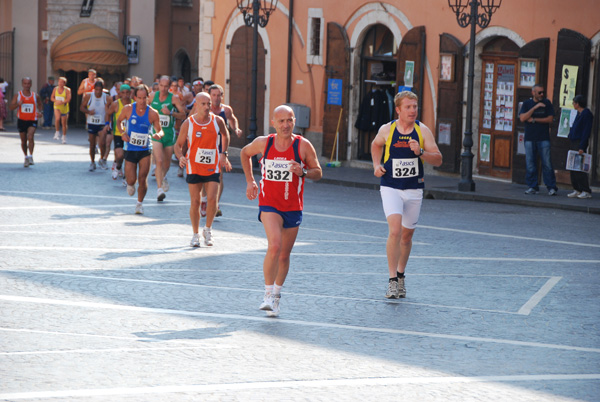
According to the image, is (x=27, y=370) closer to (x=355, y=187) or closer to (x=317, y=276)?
(x=317, y=276)

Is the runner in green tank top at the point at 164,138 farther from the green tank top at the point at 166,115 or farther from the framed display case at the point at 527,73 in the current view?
the framed display case at the point at 527,73

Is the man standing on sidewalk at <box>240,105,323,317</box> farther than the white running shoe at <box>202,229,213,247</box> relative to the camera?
No

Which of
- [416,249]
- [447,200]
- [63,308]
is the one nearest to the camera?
[63,308]

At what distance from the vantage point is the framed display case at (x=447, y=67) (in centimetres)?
2298

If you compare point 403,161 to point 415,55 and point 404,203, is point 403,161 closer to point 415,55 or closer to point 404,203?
point 404,203

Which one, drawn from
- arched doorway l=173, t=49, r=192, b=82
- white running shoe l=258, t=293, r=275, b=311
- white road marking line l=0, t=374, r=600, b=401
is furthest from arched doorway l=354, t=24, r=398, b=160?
arched doorway l=173, t=49, r=192, b=82

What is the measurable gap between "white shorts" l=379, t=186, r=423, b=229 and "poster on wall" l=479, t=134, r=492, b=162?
13.2 meters

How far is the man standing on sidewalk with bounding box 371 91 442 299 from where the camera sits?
31.7 feet

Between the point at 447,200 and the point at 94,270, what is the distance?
10.2m

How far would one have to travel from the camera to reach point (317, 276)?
10.9m

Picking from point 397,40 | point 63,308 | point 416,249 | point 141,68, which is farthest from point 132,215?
point 141,68

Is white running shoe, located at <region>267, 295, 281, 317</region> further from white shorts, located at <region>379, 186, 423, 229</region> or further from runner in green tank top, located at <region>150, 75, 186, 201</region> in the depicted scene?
runner in green tank top, located at <region>150, 75, 186, 201</region>

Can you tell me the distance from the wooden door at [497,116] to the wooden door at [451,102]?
1.62ft

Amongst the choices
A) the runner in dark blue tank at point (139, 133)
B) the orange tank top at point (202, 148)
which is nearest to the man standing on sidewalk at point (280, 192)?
the orange tank top at point (202, 148)
